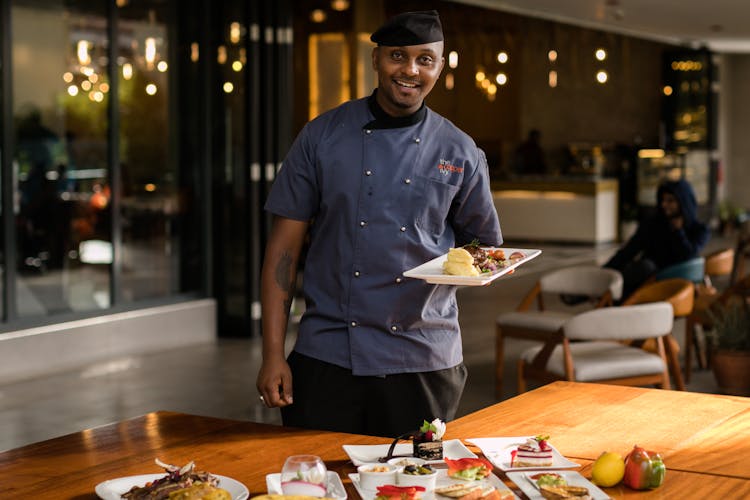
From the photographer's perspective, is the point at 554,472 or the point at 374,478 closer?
the point at 374,478

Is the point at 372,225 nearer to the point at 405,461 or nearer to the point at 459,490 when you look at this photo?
the point at 405,461

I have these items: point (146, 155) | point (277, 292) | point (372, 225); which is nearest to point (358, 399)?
point (277, 292)


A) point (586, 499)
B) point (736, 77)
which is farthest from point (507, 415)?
point (736, 77)

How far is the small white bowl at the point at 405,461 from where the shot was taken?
2311 mm

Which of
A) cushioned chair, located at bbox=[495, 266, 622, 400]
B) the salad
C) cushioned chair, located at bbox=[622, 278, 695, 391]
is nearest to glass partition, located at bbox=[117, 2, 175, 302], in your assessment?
cushioned chair, located at bbox=[495, 266, 622, 400]

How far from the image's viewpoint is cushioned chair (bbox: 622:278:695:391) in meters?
6.24

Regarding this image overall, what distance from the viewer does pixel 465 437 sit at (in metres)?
2.63

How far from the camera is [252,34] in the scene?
29.1 ft

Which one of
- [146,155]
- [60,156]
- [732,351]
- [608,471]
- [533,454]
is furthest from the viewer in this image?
[146,155]

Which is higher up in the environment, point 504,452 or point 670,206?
point 670,206

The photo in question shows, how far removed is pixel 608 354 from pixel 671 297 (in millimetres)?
874

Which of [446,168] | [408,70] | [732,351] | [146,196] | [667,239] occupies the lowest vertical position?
[732,351]

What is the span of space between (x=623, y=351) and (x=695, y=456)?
11.2 feet

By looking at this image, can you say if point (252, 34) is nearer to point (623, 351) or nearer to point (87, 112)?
point (87, 112)
